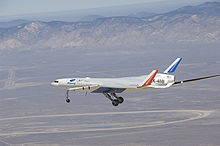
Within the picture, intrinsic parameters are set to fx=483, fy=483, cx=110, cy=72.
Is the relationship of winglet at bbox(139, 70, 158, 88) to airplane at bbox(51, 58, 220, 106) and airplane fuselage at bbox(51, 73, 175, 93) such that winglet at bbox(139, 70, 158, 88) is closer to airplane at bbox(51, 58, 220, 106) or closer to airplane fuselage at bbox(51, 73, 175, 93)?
airplane at bbox(51, 58, 220, 106)

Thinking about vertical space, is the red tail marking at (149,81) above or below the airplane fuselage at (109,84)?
below

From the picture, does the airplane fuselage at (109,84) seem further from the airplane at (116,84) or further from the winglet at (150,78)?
the winglet at (150,78)

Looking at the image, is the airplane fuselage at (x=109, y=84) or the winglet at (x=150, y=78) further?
the airplane fuselage at (x=109, y=84)

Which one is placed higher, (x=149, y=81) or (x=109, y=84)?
(x=109, y=84)

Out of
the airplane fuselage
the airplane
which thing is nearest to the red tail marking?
the airplane

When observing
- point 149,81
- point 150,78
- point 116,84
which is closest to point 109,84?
point 116,84

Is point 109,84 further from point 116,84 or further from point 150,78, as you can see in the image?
point 150,78

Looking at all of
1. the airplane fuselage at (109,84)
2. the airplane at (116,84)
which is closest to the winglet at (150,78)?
the airplane at (116,84)

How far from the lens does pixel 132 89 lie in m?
81.6

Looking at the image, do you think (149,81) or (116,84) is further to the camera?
(116,84)

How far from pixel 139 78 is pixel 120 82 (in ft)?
12.7

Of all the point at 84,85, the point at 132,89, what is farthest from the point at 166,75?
the point at 84,85

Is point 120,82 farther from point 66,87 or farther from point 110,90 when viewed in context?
point 66,87

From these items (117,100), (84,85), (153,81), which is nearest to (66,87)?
(84,85)
